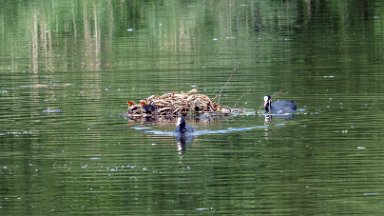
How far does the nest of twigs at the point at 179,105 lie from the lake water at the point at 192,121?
0.54 metres

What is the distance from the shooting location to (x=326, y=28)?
36875 millimetres

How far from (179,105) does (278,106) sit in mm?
1841

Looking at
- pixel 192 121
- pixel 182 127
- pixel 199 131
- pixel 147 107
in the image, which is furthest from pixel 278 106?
pixel 182 127

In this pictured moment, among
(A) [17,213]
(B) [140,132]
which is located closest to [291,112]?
(B) [140,132]

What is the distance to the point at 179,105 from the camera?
21.9 metres

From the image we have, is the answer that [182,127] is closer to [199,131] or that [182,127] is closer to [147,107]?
[199,131]

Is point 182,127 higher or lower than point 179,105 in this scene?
lower

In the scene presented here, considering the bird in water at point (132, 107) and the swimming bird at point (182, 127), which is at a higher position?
the bird in water at point (132, 107)

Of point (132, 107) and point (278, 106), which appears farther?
point (132, 107)

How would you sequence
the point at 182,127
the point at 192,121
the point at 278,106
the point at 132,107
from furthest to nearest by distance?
the point at 132,107
the point at 192,121
the point at 278,106
the point at 182,127

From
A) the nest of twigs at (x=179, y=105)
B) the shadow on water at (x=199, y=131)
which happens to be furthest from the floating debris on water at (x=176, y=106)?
the shadow on water at (x=199, y=131)

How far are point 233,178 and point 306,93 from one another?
26.1 feet

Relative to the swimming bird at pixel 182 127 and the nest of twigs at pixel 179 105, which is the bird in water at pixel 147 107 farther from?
the swimming bird at pixel 182 127

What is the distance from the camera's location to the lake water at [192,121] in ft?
48.3
